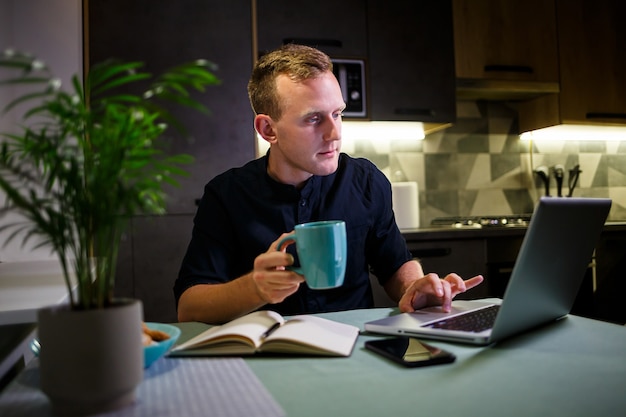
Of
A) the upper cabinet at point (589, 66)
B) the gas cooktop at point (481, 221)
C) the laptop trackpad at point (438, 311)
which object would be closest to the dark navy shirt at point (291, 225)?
the laptop trackpad at point (438, 311)

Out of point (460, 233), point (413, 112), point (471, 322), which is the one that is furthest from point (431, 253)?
point (471, 322)

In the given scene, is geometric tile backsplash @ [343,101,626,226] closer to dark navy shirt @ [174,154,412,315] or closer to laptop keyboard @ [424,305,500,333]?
dark navy shirt @ [174,154,412,315]

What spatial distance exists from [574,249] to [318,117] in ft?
2.41

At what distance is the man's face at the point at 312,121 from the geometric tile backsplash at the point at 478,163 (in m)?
1.62

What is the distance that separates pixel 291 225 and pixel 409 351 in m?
0.76

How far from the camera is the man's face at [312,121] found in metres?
1.41

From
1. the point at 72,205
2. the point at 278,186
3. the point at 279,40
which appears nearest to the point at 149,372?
the point at 72,205

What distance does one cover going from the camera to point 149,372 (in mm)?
716

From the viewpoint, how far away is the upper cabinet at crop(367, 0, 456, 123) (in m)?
2.76

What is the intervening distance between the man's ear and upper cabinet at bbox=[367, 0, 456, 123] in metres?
1.28

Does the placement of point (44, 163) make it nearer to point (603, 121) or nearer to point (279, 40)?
point (279, 40)

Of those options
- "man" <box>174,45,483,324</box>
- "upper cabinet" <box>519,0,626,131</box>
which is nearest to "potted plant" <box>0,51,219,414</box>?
"man" <box>174,45,483,324</box>

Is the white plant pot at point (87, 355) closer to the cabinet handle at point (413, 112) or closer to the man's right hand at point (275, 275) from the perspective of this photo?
the man's right hand at point (275, 275)

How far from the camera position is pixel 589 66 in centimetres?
312
